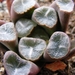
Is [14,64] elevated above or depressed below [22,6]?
below

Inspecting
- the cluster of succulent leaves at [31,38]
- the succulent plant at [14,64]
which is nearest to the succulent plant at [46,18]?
the cluster of succulent leaves at [31,38]

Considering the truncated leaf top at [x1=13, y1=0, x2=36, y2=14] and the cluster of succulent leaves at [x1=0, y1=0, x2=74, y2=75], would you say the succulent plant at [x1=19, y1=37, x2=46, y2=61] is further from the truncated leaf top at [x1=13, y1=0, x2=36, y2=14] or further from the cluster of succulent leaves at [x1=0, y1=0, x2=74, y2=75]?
the truncated leaf top at [x1=13, y1=0, x2=36, y2=14]

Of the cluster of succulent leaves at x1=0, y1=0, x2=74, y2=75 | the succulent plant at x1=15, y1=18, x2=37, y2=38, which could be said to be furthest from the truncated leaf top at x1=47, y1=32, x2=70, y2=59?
the succulent plant at x1=15, y1=18, x2=37, y2=38

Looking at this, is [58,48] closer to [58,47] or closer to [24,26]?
[58,47]

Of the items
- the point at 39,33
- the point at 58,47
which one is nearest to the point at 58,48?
the point at 58,47

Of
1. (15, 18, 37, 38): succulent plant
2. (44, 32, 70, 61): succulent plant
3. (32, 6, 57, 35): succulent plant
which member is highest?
(32, 6, 57, 35): succulent plant

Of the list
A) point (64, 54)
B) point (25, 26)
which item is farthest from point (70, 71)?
point (25, 26)

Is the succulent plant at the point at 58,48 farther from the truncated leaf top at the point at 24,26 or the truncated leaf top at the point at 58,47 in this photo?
the truncated leaf top at the point at 24,26
